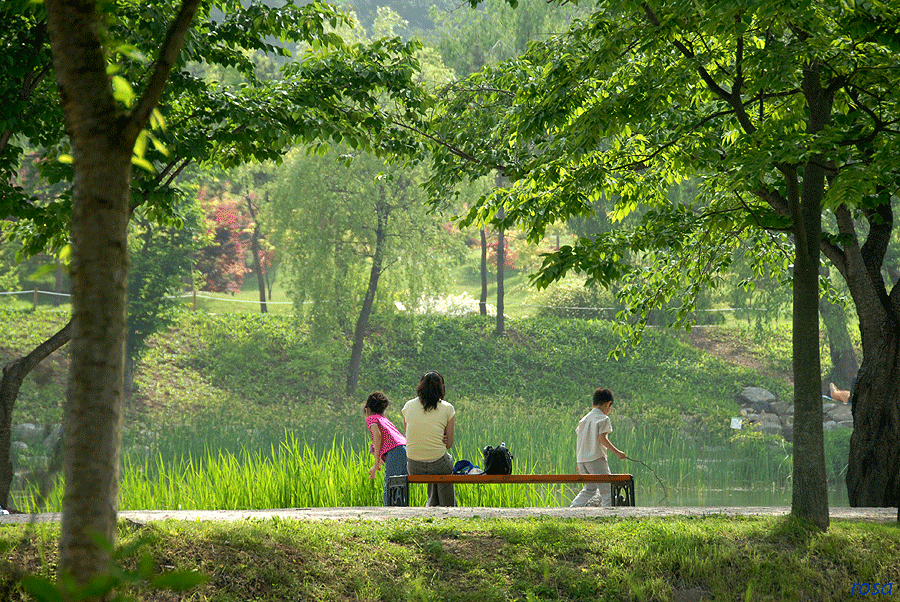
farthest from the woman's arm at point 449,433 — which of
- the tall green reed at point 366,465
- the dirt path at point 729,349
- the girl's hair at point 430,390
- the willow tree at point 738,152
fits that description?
the dirt path at point 729,349

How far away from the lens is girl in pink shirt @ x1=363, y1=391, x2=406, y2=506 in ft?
24.3

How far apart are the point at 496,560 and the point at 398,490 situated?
105 inches

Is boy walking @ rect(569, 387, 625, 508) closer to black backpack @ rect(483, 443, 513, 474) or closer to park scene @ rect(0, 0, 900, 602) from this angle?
park scene @ rect(0, 0, 900, 602)

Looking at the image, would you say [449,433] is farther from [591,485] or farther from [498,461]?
[591,485]

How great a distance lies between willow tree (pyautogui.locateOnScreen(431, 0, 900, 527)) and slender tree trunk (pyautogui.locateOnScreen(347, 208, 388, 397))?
1183cm

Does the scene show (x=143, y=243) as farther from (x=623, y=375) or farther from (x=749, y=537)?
(x=749, y=537)

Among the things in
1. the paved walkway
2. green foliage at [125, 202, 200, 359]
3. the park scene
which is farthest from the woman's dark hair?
green foliage at [125, 202, 200, 359]

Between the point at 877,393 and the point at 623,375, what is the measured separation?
50.7ft

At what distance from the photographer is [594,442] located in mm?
8188

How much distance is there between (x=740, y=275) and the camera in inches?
912

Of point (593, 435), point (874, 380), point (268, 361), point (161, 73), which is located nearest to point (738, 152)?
point (593, 435)

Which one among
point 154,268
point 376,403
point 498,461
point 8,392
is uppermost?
point 154,268

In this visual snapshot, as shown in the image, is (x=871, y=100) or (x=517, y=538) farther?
(x=871, y=100)

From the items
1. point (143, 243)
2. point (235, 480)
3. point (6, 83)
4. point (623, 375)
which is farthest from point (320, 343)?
point (6, 83)
